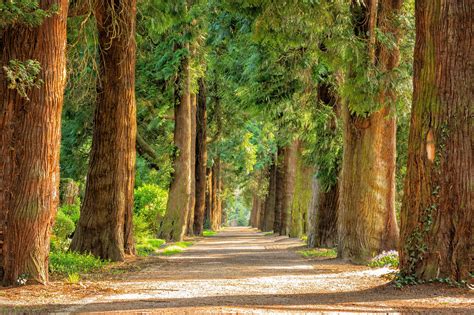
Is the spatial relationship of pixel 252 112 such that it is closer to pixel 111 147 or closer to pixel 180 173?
pixel 180 173

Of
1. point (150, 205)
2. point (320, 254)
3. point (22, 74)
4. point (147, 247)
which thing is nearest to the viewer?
point (22, 74)

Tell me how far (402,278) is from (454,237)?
112 cm

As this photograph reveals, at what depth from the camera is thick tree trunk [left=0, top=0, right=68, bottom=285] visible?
37.2 feet

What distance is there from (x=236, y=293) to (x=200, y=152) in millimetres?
28951

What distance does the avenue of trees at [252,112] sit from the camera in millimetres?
11555

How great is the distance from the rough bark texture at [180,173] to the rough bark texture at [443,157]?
722 inches

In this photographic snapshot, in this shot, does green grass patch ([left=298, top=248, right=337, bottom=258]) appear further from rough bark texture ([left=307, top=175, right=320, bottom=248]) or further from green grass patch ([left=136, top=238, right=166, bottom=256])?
green grass patch ([left=136, top=238, right=166, bottom=256])

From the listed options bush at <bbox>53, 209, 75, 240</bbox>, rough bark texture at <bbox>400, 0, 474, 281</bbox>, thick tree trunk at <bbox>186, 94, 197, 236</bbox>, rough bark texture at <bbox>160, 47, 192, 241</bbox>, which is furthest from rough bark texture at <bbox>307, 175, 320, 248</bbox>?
rough bark texture at <bbox>400, 0, 474, 281</bbox>

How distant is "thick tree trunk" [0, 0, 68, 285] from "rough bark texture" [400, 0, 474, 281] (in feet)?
18.5

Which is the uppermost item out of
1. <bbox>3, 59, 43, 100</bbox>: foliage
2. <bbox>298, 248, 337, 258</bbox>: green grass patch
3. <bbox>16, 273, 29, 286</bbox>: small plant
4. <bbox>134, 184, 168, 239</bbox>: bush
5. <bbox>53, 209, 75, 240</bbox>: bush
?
<bbox>3, 59, 43, 100</bbox>: foliage

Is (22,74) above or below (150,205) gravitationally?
above

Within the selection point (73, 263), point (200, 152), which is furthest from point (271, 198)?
point (73, 263)

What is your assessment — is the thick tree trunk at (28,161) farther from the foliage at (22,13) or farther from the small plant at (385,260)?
the small plant at (385,260)

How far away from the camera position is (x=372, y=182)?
18.5 metres
